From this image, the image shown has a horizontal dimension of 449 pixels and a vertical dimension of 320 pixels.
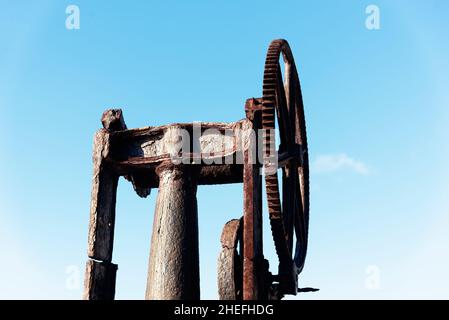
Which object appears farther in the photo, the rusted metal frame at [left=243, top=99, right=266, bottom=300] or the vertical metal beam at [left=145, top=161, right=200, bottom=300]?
the vertical metal beam at [left=145, top=161, right=200, bottom=300]

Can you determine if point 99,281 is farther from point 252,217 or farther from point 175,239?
point 252,217

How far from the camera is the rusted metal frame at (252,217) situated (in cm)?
563

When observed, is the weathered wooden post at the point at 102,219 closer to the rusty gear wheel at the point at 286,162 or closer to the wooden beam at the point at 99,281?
the wooden beam at the point at 99,281

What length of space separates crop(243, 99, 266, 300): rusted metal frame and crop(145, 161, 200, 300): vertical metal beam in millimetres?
677

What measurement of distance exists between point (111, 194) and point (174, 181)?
80 centimetres

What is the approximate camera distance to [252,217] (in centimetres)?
581

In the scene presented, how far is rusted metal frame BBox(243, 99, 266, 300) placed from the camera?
5633mm

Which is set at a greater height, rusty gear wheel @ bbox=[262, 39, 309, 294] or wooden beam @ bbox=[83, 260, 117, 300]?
rusty gear wheel @ bbox=[262, 39, 309, 294]

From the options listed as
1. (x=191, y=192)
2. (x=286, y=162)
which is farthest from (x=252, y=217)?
(x=286, y=162)

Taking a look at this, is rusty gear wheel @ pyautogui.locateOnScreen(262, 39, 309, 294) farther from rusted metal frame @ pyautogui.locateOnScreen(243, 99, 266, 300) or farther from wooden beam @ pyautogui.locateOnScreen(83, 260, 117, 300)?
wooden beam @ pyautogui.locateOnScreen(83, 260, 117, 300)

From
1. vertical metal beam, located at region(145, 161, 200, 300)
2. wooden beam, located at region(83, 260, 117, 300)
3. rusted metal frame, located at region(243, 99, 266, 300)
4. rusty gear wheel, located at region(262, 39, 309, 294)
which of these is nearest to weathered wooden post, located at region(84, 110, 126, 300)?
wooden beam, located at region(83, 260, 117, 300)

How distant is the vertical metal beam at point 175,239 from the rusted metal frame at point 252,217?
677 mm

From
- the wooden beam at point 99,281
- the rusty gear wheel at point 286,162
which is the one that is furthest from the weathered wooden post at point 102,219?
the rusty gear wheel at point 286,162

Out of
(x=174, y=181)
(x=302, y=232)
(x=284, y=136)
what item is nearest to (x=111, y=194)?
(x=174, y=181)
